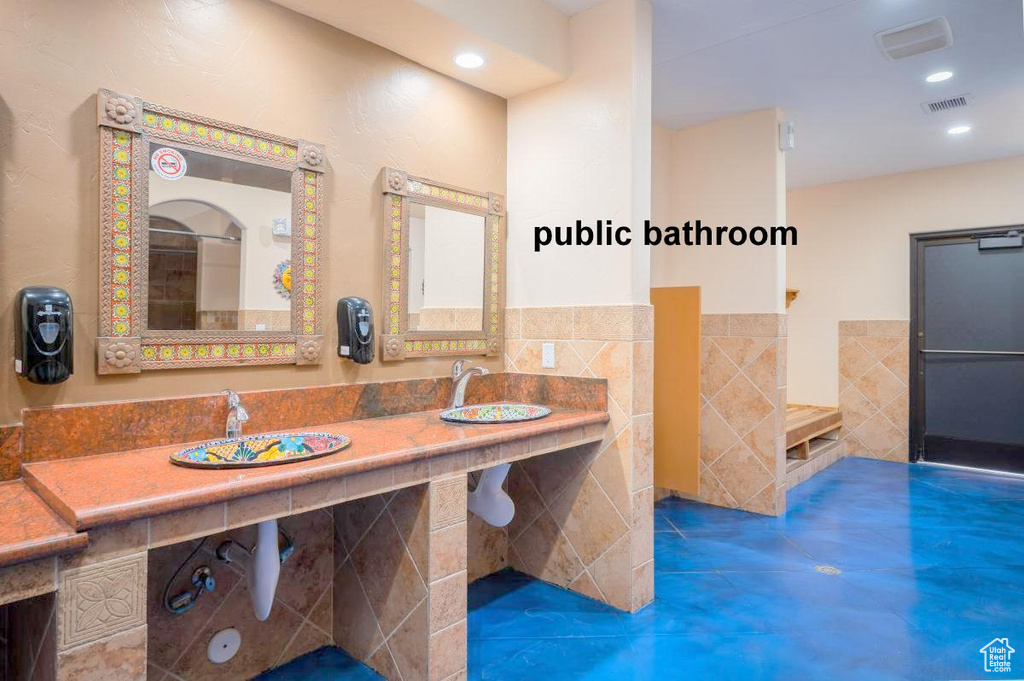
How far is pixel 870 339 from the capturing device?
18.0 ft

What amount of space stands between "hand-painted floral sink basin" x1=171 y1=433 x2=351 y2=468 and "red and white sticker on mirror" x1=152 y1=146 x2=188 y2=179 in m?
0.83

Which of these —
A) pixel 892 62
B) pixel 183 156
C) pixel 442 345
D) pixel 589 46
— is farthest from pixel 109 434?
pixel 892 62

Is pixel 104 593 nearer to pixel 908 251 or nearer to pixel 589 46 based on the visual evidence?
pixel 589 46

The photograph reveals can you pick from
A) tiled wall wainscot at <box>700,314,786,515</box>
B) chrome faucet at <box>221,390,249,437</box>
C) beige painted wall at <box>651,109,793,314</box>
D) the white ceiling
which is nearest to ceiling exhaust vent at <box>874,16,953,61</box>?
the white ceiling

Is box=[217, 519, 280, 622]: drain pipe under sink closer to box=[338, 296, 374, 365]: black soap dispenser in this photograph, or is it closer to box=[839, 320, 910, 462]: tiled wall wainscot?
box=[338, 296, 374, 365]: black soap dispenser

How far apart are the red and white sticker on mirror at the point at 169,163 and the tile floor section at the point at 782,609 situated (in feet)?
5.53

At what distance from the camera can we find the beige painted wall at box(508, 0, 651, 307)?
8.12 ft

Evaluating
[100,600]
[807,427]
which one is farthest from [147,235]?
[807,427]

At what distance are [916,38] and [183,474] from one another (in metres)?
3.57

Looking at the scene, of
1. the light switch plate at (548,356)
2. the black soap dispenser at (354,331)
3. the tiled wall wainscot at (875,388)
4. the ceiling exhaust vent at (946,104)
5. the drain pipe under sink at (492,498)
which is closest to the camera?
the black soap dispenser at (354,331)

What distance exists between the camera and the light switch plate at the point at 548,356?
2.74 metres

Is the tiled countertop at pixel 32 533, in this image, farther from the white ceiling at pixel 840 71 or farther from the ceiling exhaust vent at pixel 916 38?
the ceiling exhaust vent at pixel 916 38

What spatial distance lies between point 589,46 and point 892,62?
175 cm

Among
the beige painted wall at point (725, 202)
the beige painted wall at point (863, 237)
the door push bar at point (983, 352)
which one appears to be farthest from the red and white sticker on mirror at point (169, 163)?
the door push bar at point (983, 352)
